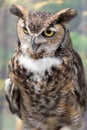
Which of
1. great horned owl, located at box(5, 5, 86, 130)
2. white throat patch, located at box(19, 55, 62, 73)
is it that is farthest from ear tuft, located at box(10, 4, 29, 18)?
white throat patch, located at box(19, 55, 62, 73)

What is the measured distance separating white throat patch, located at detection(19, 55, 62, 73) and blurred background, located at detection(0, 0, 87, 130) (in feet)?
0.56

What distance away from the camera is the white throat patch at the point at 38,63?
1.17 m

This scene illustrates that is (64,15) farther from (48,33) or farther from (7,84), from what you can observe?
(7,84)

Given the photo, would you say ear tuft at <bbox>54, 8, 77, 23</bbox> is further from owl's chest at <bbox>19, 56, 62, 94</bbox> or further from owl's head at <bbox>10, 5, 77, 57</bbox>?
owl's chest at <bbox>19, 56, 62, 94</bbox>

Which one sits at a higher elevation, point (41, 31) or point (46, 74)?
point (41, 31)

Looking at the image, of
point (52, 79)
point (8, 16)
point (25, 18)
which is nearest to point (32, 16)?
point (25, 18)

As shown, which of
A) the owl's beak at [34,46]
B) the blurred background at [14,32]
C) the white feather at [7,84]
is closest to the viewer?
the owl's beak at [34,46]

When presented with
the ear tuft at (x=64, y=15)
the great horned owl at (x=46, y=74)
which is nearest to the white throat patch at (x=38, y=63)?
the great horned owl at (x=46, y=74)

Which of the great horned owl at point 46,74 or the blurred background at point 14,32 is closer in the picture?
the great horned owl at point 46,74

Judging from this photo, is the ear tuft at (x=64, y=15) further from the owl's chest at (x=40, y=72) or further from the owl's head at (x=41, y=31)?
the owl's chest at (x=40, y=72)

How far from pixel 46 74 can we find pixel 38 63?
0.12 ft

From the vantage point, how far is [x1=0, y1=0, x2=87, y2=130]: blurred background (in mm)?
1359

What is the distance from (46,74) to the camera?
1.18 meters

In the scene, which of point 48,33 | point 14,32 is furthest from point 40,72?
point 14,32
